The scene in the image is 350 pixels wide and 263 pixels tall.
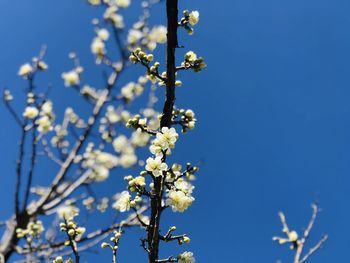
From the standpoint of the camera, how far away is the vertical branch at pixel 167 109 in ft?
8.79

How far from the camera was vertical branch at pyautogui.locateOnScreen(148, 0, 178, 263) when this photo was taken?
2680mm

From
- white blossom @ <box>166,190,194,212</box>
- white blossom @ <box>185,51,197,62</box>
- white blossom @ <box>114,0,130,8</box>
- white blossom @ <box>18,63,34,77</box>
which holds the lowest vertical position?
white blossom @ <box>166,190,194,212</box>

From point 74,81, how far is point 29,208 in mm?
3432

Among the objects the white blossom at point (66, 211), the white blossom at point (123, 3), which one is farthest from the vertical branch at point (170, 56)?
the white blossom at point (123, 3)

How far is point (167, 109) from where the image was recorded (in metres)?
2.98

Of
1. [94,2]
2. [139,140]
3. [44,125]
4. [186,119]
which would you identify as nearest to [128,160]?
[139,140]

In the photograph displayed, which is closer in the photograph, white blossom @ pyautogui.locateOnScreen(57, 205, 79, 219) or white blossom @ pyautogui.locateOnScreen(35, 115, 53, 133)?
white blossom @ pyautogui.locateOnScreen(57, 205, 79, 219)

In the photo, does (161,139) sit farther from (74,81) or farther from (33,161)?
(74,81)

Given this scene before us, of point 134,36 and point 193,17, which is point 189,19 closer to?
point 193,17

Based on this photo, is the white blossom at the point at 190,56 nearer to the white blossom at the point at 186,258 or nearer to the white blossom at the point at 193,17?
the white blossom at the point at 193,17

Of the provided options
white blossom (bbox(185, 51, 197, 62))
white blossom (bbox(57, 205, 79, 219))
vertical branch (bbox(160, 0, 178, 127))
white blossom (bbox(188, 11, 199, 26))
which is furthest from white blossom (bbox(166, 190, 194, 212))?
white blossom (bbox(188, 11, 199, 26))

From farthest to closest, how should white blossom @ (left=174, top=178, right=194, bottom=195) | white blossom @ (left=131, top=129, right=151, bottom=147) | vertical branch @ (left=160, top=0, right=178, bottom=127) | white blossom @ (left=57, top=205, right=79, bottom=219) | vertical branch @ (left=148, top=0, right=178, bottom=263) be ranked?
white blossom @ (left=131, top=129, right=151, bottom=147), white blossom @ (left=57, top=205, right=79, bottom=219), white blossom @ (left=174, top=178, right=194, bottom=195), vertical branch @ (left=160, top=0, right=178, bottom=127), vertical branch @ (left=148, top=0, right=178, bottom=263)

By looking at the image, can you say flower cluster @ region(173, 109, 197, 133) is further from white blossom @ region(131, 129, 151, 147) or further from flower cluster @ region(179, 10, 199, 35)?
white blossom @ region(131, 129, 151, 147)

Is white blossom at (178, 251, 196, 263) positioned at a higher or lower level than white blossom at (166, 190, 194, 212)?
lower
